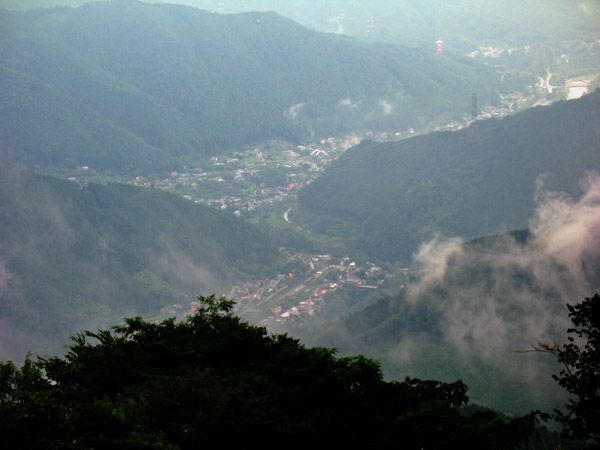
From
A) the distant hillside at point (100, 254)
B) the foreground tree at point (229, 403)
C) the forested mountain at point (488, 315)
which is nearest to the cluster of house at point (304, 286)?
the distant hillside at point (100, 254)

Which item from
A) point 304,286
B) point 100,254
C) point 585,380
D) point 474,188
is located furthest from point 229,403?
point 474,188

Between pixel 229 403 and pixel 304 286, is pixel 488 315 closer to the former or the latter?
pixel 304 286

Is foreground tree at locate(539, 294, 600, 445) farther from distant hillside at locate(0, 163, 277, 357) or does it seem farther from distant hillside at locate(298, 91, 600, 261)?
distant hillside at locate(298, 91, 600, 261)

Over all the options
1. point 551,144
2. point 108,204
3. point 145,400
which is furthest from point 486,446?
point 551,144

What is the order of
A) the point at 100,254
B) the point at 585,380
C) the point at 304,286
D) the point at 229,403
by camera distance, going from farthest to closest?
the point at 100,254
the point at 304,286
the point at 229,403
the point at 585,380

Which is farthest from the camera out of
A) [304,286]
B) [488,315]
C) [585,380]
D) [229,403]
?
[304,286]

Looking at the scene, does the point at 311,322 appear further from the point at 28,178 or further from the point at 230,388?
the point at 230,388

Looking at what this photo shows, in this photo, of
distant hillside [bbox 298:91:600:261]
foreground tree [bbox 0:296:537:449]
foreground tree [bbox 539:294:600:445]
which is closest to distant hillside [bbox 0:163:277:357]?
distant hillside [bbox 298:91:600:261]
